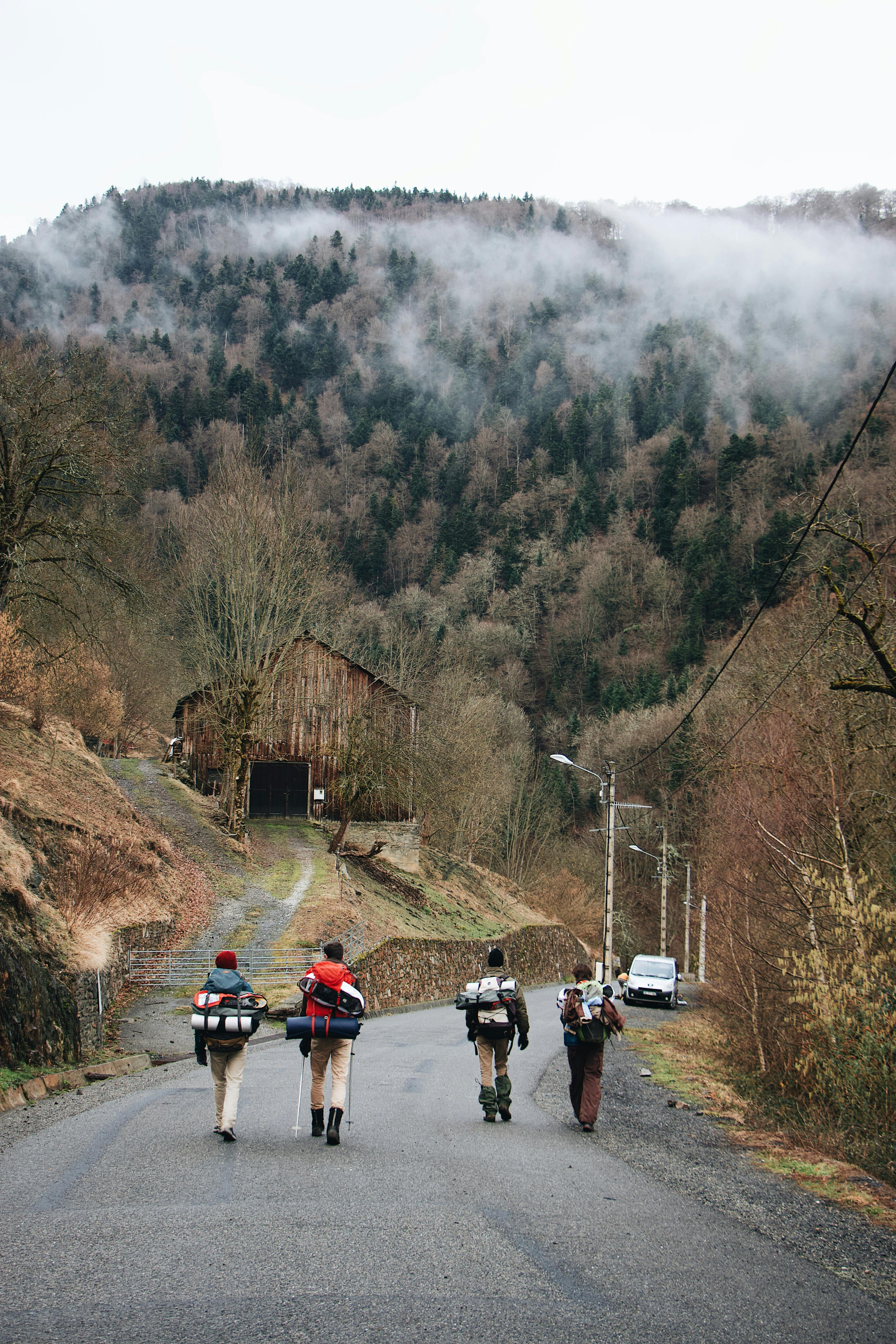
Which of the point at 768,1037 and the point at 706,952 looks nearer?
the point at 768,1037

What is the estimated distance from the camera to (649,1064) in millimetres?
17641

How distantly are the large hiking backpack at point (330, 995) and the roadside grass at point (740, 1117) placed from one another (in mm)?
3901

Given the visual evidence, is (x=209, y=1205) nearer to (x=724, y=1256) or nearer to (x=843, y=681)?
(x=724, y=1256)

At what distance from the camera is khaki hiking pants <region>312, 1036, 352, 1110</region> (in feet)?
27.0

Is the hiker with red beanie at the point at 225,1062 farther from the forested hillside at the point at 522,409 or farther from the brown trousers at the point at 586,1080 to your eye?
the forested hillside at the point at 522,409

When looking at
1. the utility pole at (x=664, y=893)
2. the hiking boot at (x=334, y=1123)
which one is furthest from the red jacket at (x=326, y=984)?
the utility pole at (x=664, y=893)

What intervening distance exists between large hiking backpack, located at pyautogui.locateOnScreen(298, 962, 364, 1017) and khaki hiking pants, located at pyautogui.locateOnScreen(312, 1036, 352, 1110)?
8.5 inches

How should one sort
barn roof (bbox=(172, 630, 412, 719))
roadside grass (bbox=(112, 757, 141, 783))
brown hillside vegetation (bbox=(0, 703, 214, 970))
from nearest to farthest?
brown hillside vegetation (bbox=(0, 703, 214, 970)) → barn roof (bbox=(172, 630, 412, 719)) → roadside grass (bbox=(112, 757, 141, 783))

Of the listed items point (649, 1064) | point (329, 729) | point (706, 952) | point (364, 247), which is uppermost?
point (364, 247)

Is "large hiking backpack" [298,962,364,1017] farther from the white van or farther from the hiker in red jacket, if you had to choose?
the white van

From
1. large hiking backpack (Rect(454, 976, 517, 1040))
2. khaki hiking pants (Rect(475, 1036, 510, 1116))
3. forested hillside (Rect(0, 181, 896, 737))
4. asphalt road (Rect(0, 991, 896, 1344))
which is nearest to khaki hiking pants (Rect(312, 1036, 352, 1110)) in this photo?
asphalt road (Rect(0, 991, 896, 1344))

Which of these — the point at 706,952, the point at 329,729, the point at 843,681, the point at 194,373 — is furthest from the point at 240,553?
the point at 194,373

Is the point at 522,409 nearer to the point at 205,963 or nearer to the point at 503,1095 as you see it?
the point at 205,963

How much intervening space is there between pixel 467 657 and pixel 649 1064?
46.0 metres
